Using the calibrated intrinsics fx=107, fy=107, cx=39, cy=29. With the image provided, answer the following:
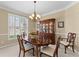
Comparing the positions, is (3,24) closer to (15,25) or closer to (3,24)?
(3,24)

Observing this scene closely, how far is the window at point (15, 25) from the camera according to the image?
6997 mm

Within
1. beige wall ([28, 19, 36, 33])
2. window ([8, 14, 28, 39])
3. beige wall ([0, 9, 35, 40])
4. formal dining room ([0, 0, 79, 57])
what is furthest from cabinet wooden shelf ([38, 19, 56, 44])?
beige wall ([0, 9, 35, 40])

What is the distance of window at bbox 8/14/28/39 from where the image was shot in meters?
7.00

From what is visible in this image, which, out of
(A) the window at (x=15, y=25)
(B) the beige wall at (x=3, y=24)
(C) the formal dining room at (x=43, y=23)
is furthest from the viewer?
(A) the window at (x=15, y=25)

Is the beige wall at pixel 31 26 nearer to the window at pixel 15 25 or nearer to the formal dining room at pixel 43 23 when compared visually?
the formal dining room at pixel 43 23

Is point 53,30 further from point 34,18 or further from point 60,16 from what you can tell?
point 34,18

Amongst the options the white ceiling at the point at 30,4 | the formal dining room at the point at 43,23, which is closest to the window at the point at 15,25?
the formal dining room at the point at 43,23

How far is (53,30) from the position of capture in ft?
25.0

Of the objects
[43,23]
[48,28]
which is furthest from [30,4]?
[43,23]

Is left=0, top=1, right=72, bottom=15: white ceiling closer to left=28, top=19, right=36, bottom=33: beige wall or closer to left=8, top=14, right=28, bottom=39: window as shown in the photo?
left=8, top=14, right=28, bottom=39: window

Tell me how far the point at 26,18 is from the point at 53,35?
2.76m

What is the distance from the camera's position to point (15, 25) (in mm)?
7609

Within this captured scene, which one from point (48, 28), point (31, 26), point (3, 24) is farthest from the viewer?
point (31, 26)

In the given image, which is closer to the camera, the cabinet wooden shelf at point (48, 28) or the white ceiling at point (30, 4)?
the white ceiling at point (30, 4)
